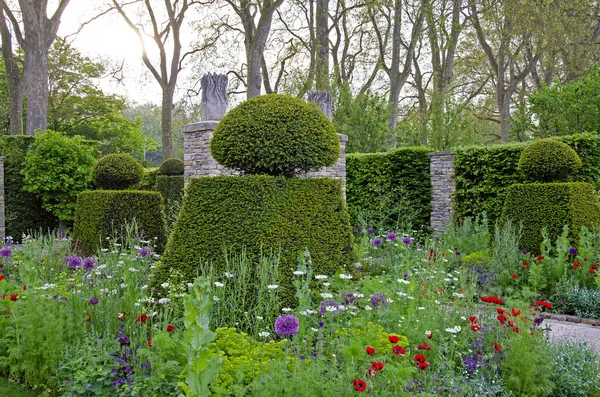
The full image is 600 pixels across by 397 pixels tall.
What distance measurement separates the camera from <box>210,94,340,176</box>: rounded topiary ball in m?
4.83

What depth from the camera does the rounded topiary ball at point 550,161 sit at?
7266 mm

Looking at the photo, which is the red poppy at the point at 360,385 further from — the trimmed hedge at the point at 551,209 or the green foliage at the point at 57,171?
the green foliage at the point at 57,171

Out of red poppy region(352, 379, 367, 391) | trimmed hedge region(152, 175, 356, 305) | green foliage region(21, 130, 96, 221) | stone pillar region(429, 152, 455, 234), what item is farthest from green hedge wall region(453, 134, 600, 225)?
green foliage region(21, 130, 96, 221)

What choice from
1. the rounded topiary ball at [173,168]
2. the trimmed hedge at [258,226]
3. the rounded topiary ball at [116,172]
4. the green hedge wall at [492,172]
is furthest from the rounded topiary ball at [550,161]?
the rounded topiary ball at [173,168]

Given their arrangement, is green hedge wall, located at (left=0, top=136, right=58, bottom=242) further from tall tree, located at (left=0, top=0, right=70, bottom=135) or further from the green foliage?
tall tree, located at (left=0, top=0, right=70, bottom=135)

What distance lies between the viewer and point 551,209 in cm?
705

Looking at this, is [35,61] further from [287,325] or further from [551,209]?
[287,325]

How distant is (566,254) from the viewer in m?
6.83

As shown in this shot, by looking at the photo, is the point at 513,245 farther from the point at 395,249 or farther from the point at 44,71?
the point at 44,71

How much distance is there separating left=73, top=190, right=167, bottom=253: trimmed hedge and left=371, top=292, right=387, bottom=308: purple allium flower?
5086 mm

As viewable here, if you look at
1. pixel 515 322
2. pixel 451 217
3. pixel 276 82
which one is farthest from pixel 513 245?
pixel 276 82

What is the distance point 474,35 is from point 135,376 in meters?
21.1

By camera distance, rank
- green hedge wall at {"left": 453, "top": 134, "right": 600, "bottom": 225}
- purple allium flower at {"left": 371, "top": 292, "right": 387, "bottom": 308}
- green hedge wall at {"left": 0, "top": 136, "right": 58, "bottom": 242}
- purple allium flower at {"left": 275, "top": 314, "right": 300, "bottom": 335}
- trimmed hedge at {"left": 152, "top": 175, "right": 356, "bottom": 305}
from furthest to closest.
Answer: green hedge wall at {"left": 0, "top": 136, "right": 58, "bottom": 242}, green hedge wall at {"left": 453, "top": 134, "right": 600, "bottom": 225}, trimmed hedge at {"left": 152, "top": 175, "right": 356, "bottom": 305}, purple allium flower at {"left": 371, "top": 292, "right": 387, "bottom": 308}, purple allium flower at {"left": 275, "top": 314, "right": 300, "bottom": 335}

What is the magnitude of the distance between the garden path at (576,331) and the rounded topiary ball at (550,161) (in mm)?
2565
